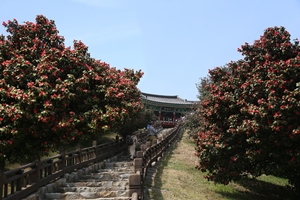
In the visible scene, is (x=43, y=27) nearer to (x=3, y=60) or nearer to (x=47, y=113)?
(x=3, y=60)

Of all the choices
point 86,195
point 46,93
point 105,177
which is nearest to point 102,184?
point 86,195

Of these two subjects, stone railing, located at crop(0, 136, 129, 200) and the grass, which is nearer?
stone railing, located at crop(0, 136, 129, 200)

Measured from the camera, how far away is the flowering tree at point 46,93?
961 cm

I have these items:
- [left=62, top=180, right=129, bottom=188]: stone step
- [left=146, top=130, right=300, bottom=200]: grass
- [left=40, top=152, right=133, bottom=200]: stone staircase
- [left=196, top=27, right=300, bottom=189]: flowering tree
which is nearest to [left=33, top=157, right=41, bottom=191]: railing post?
[left=40, top=152, right=133, bottom=200]: stone staircase

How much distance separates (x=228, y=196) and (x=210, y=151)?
2286 millimetres

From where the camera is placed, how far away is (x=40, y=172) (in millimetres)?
9672

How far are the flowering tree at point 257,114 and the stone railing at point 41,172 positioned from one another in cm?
523

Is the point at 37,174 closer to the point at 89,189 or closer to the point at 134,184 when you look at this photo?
the point at 89,189

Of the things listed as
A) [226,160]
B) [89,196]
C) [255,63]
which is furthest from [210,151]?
[89,196]

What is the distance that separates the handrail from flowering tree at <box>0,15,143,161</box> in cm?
81

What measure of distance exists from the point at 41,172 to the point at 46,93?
2.54m

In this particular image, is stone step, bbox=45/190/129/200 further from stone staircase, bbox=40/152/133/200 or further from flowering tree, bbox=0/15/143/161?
flowering tree, bbox=0/15/143/161

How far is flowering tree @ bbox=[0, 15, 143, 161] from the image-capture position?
9.61 m

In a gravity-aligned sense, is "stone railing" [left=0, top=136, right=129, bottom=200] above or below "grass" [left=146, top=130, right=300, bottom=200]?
above
